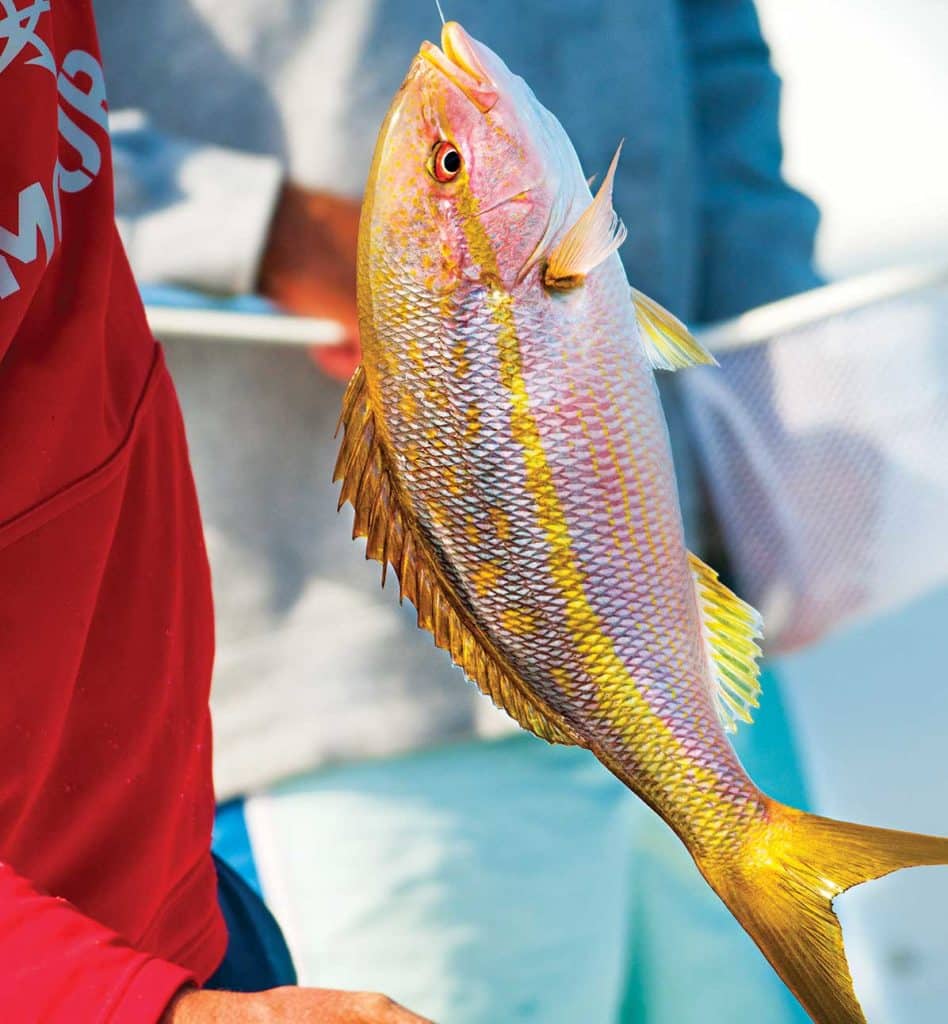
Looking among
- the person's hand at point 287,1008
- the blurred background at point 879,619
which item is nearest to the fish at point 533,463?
the person's hand at point 287,1008

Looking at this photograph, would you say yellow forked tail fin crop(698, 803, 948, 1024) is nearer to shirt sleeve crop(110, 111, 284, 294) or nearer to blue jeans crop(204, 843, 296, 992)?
blue jeans crop(204, 843, 296, 992)

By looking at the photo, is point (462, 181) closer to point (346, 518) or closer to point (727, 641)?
point (727, 641)

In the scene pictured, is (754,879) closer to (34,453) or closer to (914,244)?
(34,453)

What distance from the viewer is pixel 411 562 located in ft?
1.58

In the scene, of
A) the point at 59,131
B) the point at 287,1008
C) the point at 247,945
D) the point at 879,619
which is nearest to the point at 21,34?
the point at 59,131

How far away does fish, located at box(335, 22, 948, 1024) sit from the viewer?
46 cm

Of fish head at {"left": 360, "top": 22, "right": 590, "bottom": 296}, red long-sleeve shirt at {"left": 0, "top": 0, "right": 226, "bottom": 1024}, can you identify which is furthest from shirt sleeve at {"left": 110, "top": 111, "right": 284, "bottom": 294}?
fish head at {"left": 360, "top": 22, "right": 590, "bottom": 296}

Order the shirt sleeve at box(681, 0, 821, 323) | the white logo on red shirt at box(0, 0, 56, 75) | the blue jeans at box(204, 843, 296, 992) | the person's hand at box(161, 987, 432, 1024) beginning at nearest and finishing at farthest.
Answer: the person's hand at box(161, 987, 432, 1024), the white logo on red shirt at box(0, 0, 56, 75), the blue jeans at box(204, 843, 296, 992), the shirt sleeve at box(681, 0, 821, 323)

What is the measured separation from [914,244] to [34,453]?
1.53 m

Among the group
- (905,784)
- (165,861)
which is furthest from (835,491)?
(165,861)

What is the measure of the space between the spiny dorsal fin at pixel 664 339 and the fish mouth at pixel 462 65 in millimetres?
97

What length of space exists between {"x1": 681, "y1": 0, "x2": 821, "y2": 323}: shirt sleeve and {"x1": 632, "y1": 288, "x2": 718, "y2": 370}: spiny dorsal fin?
0.95 meters

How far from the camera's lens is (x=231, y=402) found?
1.16 meters

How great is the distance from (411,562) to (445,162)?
152mm
